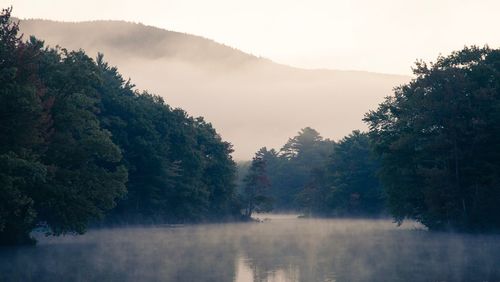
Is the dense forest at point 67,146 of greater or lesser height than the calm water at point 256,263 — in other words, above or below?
above

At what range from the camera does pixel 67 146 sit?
2042 inches

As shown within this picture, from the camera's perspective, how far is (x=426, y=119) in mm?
67750

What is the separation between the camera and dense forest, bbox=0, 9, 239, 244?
130 ft

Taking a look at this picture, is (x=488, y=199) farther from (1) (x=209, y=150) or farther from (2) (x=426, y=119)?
(1) (x=209, y=150)

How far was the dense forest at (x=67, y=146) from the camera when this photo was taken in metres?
39.5

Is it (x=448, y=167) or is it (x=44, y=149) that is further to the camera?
(x=448, y=167)

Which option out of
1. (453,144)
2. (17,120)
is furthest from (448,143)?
(17,120)

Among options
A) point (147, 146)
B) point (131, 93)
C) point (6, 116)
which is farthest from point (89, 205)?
point (131, 93)

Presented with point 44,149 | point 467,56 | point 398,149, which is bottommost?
point 44,149

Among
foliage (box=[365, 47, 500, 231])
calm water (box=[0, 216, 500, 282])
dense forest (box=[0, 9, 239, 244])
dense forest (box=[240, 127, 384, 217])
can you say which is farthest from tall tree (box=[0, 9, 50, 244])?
dense forest (box=[240, 127, 384, 217])

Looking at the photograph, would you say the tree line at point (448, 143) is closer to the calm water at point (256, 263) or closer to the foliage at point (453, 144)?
the foliage at point (453, 144)

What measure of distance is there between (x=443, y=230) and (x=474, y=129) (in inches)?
430

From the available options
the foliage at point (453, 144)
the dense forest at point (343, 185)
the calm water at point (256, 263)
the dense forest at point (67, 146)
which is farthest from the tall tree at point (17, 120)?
the dense forest at point (343, 185)

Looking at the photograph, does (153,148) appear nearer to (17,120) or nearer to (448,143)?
(448,143)
